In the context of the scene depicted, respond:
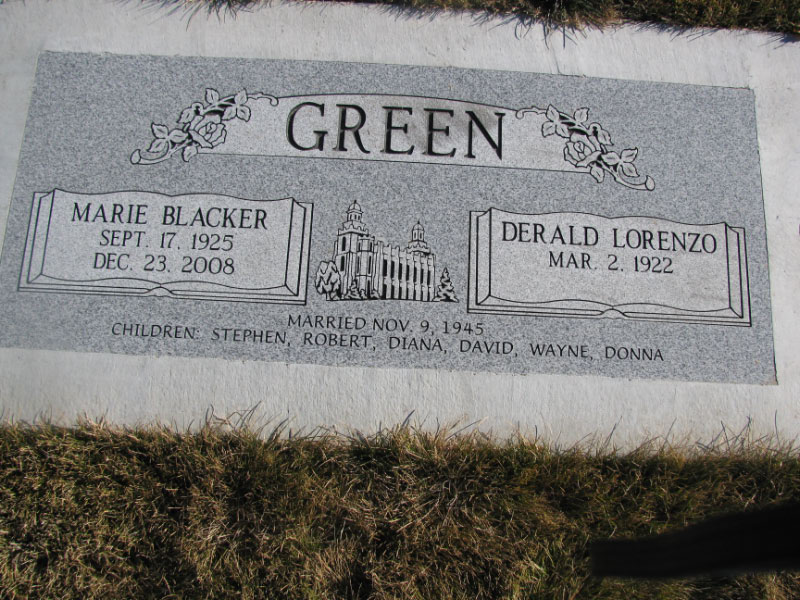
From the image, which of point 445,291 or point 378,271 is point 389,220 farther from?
point 445,291

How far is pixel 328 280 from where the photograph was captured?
3035mm

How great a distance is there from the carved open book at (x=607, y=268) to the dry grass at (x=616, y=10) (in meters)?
1.20

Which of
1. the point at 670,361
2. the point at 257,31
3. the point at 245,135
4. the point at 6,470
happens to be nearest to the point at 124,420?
the point at 6,470

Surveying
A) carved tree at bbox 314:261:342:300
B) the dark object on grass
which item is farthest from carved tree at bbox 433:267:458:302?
the dark object on grass

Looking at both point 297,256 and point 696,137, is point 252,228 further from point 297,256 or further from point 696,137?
point 696,137

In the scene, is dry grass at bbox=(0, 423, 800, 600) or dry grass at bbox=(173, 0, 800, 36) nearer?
dry grass at bbox=(0, 423, 800, 600)

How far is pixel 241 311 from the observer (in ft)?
9.87

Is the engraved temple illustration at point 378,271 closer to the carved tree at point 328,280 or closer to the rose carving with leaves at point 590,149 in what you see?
the carved tree at point 328,280

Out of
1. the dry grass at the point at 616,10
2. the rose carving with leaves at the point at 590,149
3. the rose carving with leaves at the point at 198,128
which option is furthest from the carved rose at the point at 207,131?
the rose carving with leaves at the point at 590,149

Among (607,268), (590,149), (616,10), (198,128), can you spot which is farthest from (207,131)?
(616,10)

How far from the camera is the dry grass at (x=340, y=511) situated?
262cm

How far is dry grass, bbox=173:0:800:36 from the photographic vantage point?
3412mm

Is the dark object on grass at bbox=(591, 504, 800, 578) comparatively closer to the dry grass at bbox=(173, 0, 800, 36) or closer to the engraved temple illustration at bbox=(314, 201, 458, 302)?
the engraved temple illustration at bbox=(314, 201, 458, 302)

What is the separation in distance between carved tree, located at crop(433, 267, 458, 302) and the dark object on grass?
1.43m
